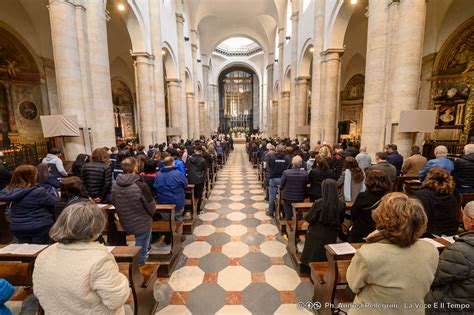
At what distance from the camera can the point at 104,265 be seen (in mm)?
1320

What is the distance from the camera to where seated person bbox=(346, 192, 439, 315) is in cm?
133

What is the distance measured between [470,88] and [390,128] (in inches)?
378

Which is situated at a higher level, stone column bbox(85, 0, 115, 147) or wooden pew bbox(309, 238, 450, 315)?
stone column bbox(85, 0, 115, 147)

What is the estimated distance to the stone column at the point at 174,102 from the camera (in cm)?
1495

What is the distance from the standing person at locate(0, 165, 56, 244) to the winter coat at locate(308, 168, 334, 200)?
153 inches

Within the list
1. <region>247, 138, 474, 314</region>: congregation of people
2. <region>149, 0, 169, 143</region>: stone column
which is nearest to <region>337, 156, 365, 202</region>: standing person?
<region>247, 138, 474, 314</region>: congregation of people

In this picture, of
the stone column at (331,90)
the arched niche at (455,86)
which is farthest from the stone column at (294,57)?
the arched niche at (455,86)

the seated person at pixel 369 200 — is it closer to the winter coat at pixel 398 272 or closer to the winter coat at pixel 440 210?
the winter coat at pixel 440 210

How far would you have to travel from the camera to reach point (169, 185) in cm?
404

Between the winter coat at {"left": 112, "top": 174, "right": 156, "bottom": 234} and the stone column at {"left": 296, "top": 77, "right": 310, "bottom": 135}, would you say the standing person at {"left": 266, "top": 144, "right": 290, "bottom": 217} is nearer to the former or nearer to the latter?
the winter coat at {"left": 112, "top": 174, "right": 156, "bottom": 234}

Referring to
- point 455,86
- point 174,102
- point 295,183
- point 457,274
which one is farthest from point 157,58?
point 455,86

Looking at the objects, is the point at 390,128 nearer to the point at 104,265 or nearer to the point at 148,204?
the point at 148,204

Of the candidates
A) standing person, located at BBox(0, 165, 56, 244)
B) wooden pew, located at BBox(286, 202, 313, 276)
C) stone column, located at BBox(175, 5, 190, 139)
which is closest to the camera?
standing person, located at BBox(0, 165, 56, 244)

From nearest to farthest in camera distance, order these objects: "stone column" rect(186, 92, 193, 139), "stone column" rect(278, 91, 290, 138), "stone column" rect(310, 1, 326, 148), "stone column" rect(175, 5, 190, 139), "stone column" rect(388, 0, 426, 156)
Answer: "stone column" rect(388, 0, 426, 156) < "stone column" rect(310, 1, 326, 148) < "stone column" rect(175, 5, 190, 139) < "stone column" rect(278, 91, 290, 138) < "stone column" rect(186, 92, 193, 139)
